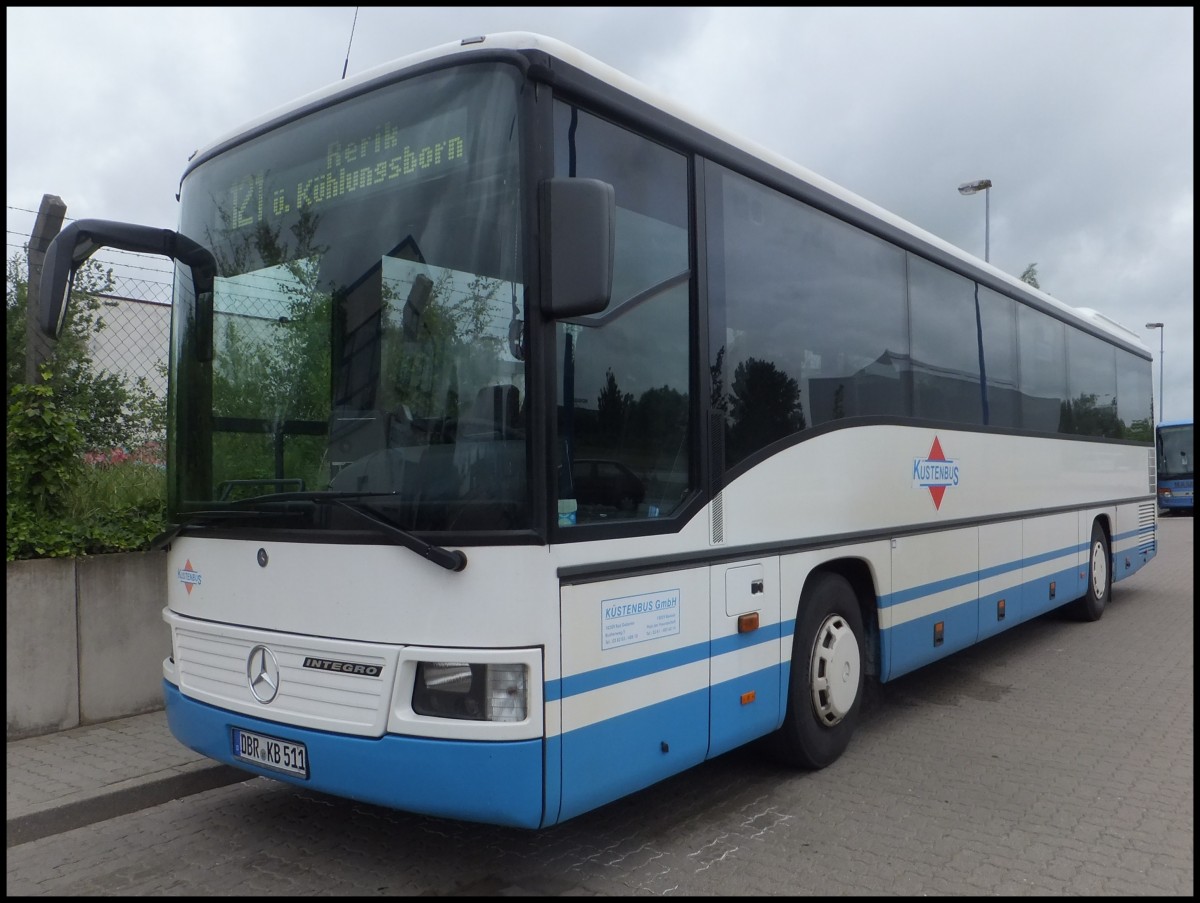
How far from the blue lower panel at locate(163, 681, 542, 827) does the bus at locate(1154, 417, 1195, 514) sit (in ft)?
118

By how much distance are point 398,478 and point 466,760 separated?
1.07 metres

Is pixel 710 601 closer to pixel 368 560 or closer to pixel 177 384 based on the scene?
pixel 368 560

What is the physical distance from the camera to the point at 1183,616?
11.3 meters

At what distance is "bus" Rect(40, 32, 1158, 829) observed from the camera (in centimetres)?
369

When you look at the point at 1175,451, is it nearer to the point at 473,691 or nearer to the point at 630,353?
the point at 630,353

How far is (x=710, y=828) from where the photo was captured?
15.5 feet

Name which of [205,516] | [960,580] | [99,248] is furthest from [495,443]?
[960,580]

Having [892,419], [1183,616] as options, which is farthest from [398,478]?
[1183,616]

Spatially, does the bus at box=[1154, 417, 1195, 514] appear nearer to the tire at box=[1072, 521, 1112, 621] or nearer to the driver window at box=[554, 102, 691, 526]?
the tire at box=[1072, 521, 1112, 621]

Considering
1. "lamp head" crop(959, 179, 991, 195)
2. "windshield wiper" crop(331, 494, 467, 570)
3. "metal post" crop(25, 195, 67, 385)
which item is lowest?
"windshield wiper" crop(331, 494, 467, 570)

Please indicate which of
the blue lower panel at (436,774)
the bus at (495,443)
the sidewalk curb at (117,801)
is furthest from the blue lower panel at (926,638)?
the sidewalk curb at (117,801)

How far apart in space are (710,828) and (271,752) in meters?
2.05

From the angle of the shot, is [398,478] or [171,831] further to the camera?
[171,831]

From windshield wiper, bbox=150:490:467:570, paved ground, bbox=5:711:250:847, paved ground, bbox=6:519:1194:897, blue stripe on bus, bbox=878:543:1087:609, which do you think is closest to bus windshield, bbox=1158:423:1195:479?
blue stripe on bus, bbox=878:543:1087:609
